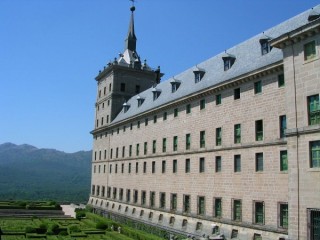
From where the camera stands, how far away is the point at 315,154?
71.0ft

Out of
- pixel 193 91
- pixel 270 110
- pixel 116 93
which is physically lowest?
pixel 270 110

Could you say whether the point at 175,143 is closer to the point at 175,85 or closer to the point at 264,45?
the point at 175,85

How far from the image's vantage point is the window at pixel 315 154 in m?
21.5

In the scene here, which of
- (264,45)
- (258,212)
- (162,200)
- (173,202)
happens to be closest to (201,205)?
(173,202)

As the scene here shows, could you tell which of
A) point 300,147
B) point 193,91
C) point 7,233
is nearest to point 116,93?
point 193,91

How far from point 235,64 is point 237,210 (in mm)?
13980

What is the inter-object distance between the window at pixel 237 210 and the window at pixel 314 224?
10471 millimetres

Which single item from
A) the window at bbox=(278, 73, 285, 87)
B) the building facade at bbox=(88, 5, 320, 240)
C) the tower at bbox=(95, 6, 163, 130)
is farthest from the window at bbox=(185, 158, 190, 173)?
the tower at bbox=(95, 6, 163, 130)

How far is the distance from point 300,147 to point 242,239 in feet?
36.3

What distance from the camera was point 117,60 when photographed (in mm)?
69312

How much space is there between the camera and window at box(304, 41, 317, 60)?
2280cm

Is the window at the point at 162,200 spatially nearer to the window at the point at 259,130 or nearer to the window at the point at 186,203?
the window at the point at 186,203

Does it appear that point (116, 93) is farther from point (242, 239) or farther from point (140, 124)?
point (242, 239)

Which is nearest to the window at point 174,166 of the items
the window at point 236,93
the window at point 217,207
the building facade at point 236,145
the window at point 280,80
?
the building facade at point 236,145
